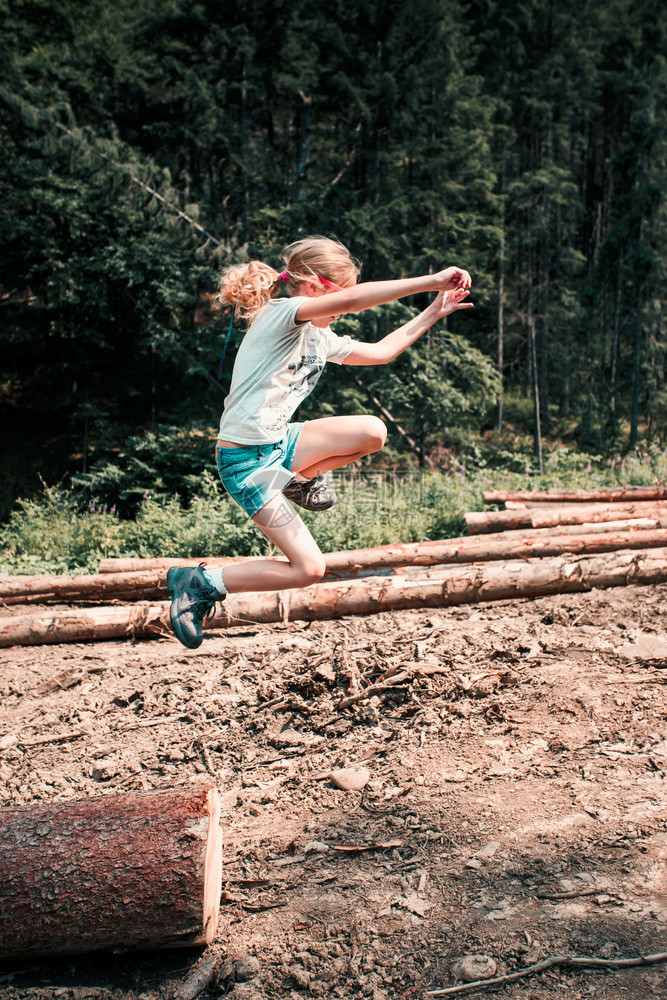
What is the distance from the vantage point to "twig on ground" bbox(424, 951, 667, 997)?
6.99 feet

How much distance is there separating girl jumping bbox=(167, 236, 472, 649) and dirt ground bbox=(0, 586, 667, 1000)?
2.89 feet

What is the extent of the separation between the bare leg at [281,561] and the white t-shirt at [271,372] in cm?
38

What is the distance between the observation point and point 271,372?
337cm

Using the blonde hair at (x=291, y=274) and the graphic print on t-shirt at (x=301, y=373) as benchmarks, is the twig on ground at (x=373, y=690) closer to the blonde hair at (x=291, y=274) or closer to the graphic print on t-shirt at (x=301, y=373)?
the graphic print on t-shirt at (x=301, y=373)

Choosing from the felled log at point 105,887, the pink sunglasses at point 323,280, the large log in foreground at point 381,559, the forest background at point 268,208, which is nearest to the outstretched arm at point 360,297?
the pink sunglasses at point 323,280

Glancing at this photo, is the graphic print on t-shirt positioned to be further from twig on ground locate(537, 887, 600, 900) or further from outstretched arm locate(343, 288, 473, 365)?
twig on ground locate(537, 887, 600, 900)

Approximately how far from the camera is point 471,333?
1129 inches

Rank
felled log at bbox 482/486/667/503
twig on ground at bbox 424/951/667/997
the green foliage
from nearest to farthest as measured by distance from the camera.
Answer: twig on ground at bbox 424/951/667/997 → felled log at bbox 482/486/667/503 → the green foliage

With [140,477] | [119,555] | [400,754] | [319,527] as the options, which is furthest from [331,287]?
[140,477]

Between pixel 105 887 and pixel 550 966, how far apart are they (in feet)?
4.87

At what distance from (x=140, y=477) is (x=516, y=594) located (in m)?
13.4

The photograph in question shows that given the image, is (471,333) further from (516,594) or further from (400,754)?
(400,754)

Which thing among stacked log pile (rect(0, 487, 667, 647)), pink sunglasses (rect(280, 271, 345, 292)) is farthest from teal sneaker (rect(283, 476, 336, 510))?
stacked log pile (rect(0, 487, 667, 647))

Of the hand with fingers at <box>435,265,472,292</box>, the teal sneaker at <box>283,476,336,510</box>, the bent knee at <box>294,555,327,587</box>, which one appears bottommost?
the bent knee at <box>294,555,327,587</box>
